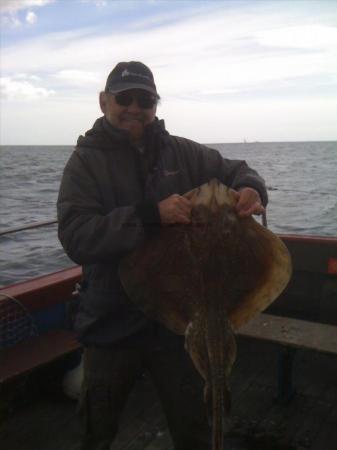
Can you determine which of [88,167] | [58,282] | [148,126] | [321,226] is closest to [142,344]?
[88,167]

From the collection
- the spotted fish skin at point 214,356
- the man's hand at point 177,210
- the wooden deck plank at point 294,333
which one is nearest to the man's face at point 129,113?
the man's hand at point 177,210

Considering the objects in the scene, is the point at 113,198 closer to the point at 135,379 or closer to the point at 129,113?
the point at 129,113

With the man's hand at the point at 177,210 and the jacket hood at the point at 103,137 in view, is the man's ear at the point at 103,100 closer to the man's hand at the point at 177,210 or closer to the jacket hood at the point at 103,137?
the jacket hood at the point at 103,137

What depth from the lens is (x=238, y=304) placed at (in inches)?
99.0

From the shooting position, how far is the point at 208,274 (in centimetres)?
246

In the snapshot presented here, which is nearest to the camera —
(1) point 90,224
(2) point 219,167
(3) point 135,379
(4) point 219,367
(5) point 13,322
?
(4) point 219,367

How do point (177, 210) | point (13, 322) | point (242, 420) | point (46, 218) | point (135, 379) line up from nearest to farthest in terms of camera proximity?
point (177, 210), point (135, 379), point (242, 420), point (13, 322), point (46, 218)

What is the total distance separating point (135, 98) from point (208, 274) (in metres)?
1.13

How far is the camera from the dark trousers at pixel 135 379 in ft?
9.26

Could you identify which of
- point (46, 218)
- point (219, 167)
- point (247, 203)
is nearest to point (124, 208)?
point (247, 203)

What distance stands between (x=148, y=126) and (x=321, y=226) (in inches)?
706

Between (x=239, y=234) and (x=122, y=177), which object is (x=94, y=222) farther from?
(x=239, y=234)

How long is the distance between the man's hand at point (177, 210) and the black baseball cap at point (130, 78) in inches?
30.8

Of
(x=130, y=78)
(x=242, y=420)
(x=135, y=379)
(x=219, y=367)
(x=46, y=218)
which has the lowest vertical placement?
(x=46, y=218)
